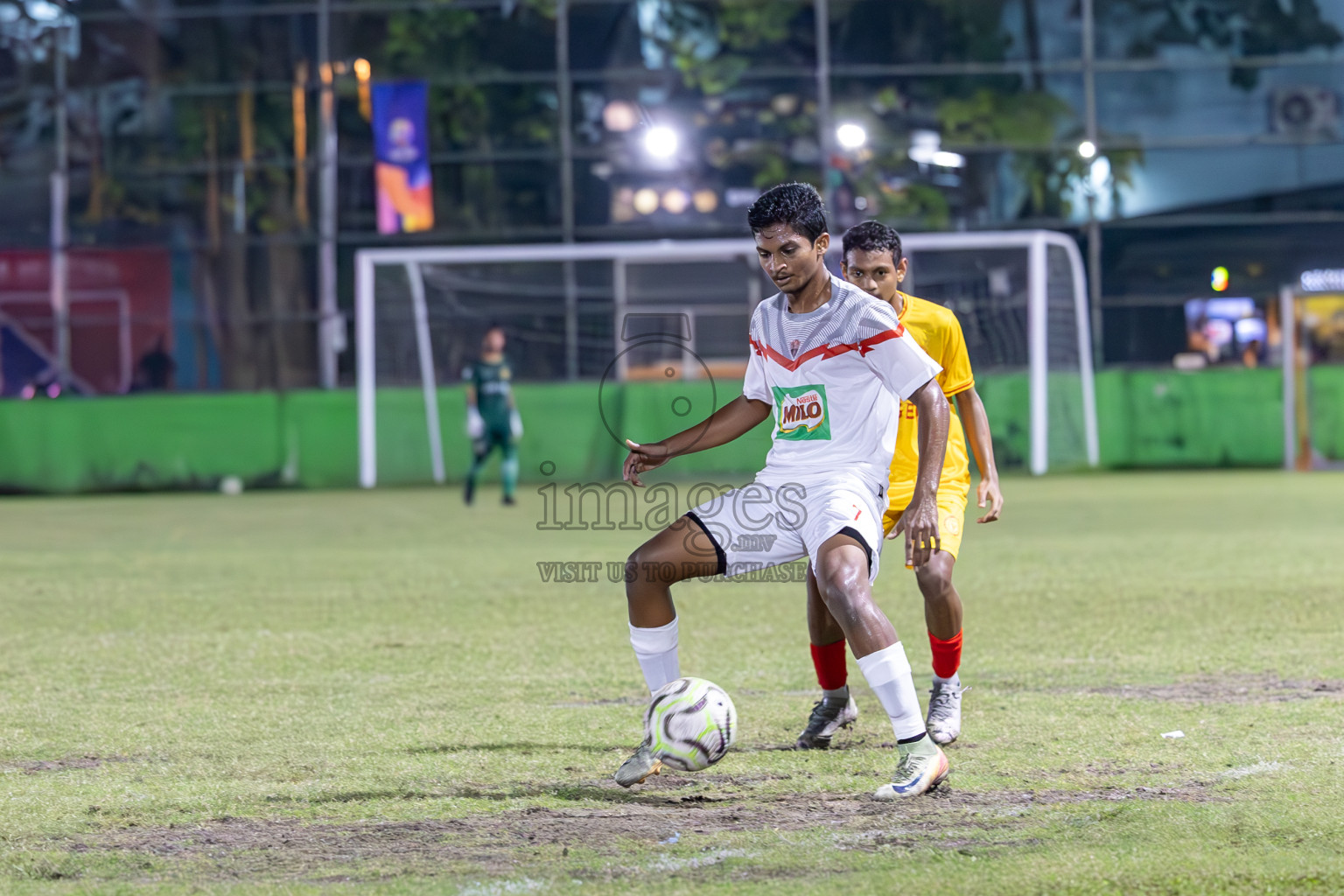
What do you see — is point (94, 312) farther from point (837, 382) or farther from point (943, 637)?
point (837, 382)

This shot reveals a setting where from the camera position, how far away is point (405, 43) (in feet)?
85.3

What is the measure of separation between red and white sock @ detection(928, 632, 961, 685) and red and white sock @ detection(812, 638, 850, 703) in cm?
33

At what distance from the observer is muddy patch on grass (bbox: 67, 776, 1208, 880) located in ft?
13.1

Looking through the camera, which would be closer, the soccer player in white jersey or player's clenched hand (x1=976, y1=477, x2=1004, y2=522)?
the soccer player in white jersey

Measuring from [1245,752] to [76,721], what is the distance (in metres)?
4.21

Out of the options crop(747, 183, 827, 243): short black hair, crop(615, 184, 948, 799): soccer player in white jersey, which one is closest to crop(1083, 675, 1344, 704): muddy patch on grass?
crop(615, 184, 948, 799): soccer player in white jersey

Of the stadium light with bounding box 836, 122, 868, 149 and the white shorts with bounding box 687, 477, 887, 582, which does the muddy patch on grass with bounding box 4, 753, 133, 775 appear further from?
the stadium light with bounding box 836, 122, 868, 149

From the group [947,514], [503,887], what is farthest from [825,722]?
[503,887]

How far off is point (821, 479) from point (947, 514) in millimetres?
1051

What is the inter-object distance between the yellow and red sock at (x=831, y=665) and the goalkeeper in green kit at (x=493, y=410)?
1156cm

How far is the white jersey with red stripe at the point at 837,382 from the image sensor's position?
4.85m

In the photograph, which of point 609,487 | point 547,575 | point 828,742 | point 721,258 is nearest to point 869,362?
point 828,742

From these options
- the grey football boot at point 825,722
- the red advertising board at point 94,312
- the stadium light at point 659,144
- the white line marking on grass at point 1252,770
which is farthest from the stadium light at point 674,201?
the white line marking on grass at point 1252,770

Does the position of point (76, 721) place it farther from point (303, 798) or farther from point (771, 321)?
point (771, 321)
